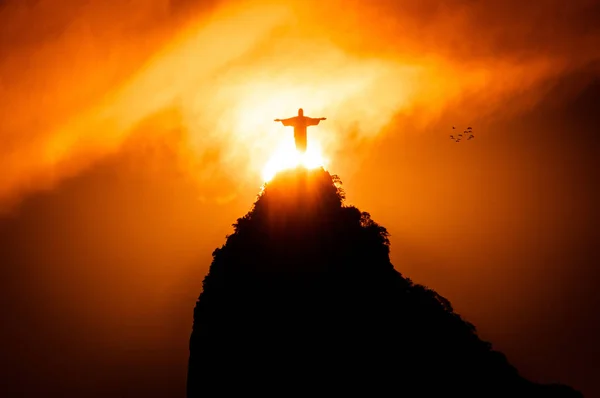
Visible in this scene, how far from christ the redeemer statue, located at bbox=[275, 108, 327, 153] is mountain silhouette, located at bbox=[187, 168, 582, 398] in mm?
4786

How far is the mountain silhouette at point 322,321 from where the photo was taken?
41844 millimetres

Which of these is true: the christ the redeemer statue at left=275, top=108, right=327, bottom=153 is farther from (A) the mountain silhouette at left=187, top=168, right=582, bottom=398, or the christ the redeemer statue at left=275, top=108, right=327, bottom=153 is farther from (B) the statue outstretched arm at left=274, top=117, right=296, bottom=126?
(A) the mountain silhouette at left=187, top=168, right=582, bottom=398

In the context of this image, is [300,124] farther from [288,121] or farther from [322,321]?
[322,321]

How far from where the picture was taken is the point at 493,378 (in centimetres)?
4247

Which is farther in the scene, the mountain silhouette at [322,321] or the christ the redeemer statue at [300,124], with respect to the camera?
the christ the redeemer statue at [300,124]

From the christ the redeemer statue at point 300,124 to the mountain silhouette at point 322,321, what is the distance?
188 inches

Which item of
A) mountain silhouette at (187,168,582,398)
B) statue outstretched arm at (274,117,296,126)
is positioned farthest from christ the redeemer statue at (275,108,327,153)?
mountain silhouette at (187,168,582,398)

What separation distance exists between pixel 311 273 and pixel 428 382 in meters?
10.5

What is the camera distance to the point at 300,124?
52.8m

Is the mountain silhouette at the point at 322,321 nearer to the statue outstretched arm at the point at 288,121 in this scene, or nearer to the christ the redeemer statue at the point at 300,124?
the christ the redeemer statue at the point at 300,124

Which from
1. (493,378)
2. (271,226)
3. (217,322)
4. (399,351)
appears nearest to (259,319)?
(217,322)

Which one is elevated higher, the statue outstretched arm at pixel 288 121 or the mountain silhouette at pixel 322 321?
the statue outstretched arm at pixel 288 121

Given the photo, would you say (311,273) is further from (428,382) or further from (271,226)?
(428,382)

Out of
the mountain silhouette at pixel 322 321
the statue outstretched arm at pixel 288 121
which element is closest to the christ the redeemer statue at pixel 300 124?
the statue outstretched arm at pixel 288 121
